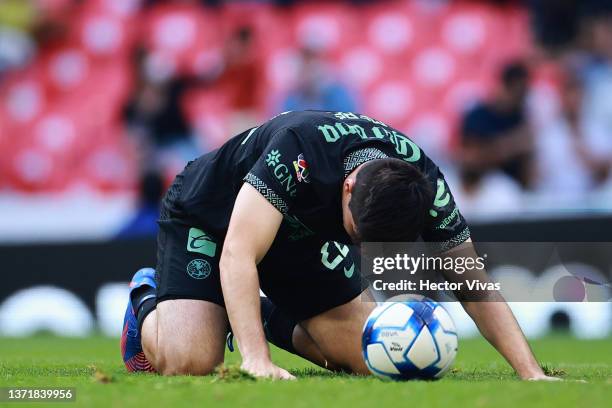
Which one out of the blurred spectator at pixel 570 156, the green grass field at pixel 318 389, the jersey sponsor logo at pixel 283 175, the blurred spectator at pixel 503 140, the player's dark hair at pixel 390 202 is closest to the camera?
the green grass field at pixel 318 389

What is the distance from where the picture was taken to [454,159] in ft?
A: 42.5

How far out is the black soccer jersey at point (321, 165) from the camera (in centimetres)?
505

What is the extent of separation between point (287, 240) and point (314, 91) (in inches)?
280

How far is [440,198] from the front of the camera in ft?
17.1

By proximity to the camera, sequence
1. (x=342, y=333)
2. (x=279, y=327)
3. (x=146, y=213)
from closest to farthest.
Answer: (x=342, y=333) < (x=279, y=327) < (x=146, y=213)

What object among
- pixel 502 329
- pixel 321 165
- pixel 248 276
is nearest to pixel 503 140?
pixel 502 329

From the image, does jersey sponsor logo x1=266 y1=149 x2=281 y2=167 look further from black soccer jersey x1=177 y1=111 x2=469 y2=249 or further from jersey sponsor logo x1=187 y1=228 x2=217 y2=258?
jersey sponsor logo x1=187 y1=228 x2=217 y2=258

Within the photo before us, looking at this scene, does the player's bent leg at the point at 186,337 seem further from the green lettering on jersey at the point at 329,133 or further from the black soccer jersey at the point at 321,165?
the green lettering on jersey at the point at 329,133

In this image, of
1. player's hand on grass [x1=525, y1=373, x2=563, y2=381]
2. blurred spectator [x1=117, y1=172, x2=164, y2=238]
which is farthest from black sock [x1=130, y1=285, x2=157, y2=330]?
blurred spectator [x1=117, y1=172, x2=164, y2=238]

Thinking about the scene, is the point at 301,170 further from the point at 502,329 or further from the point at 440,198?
the point at 502,329

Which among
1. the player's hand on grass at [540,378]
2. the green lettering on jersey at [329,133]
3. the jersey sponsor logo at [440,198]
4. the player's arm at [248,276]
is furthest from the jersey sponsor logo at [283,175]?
the player's hand on grass at [540,378]

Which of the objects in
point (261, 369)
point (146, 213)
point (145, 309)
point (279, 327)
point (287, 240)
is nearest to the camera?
point (261, 369)

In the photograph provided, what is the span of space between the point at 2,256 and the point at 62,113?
295 cm

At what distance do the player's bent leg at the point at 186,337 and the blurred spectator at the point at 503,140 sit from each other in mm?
6894
